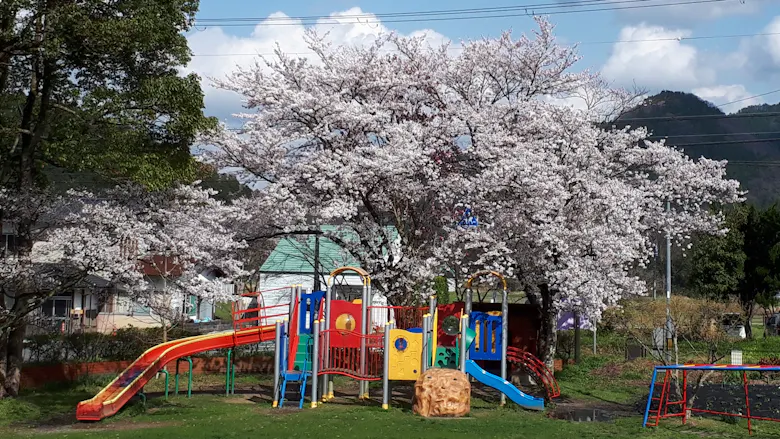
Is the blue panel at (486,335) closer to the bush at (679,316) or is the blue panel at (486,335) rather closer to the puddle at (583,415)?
A: the puddle at (583,415)

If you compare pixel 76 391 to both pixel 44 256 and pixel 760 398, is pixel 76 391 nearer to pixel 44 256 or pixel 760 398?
pixel 44 256

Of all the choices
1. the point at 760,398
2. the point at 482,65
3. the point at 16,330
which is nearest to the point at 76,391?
the point at 16,330

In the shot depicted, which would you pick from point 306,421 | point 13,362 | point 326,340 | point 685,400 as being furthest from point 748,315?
point 13,362

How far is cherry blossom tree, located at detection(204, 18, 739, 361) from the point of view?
55.4ft

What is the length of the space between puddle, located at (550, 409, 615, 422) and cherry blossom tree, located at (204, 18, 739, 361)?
6.52ft

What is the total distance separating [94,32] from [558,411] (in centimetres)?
1124

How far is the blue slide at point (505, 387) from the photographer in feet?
51.4

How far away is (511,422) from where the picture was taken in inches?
535

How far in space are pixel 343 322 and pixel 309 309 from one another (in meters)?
0.82

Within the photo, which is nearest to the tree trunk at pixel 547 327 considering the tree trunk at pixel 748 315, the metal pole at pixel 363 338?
the metal pole at pixel 363 338

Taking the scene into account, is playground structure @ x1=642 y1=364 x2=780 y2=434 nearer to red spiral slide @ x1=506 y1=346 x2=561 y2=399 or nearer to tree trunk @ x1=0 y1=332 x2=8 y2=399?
red spiral slide @ x1=506 y1=346 x2=561 y2=399

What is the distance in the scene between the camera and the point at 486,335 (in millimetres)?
17438

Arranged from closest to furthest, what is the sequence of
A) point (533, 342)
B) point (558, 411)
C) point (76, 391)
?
point (558, 411), point (76, 391), point (533, 342)

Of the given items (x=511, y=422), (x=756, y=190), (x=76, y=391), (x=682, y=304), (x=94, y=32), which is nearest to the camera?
(x=511, y=422)
